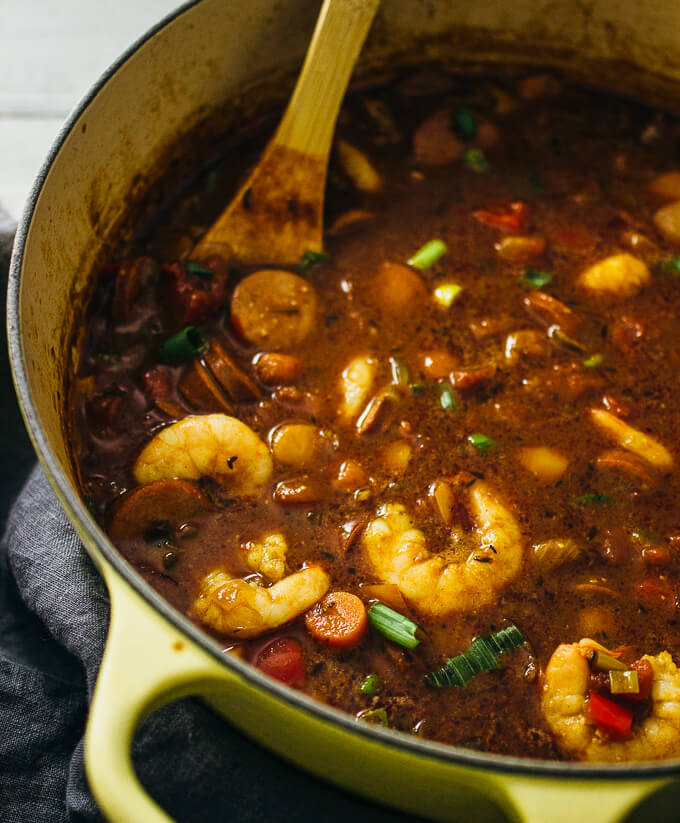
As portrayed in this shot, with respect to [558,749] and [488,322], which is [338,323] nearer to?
[488,322]

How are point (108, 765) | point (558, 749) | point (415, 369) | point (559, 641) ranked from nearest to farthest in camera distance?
point (108, 765) < point (558, 749) < point (559, 641) < point (415, 369)

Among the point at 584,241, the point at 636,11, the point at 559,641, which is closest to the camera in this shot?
the point at 559,641

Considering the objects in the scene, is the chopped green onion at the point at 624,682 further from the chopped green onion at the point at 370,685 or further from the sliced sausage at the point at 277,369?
the sliced sausage at the point at 277,369

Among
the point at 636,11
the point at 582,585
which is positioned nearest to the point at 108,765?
the point at 582,585

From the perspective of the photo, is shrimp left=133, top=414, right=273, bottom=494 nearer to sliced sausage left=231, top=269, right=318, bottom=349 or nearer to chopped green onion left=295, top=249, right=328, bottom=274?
sliced sausage left=231, top=269, right=318, bottom=349

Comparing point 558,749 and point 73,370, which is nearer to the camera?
point 558,749

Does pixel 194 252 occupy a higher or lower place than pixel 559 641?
higher

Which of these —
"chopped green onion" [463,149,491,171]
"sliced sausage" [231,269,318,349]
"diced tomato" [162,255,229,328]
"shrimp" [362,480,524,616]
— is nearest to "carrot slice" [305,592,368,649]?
"shrimp" [362,480,524,616]
